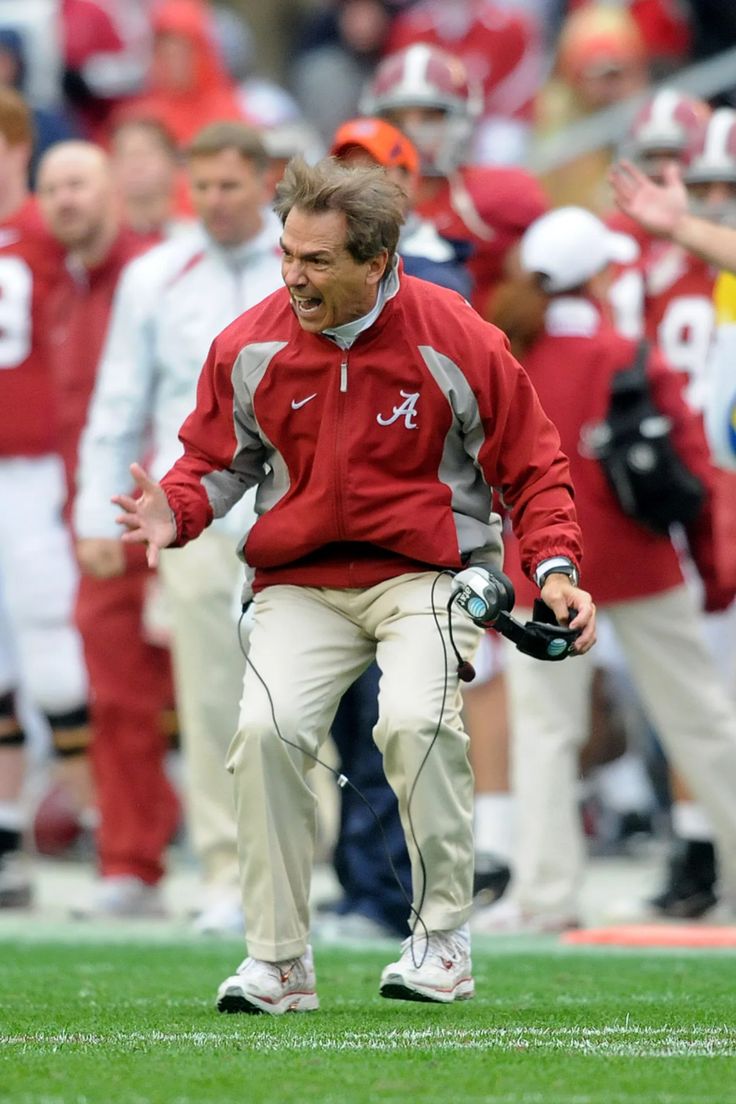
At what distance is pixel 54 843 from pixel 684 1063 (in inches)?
214

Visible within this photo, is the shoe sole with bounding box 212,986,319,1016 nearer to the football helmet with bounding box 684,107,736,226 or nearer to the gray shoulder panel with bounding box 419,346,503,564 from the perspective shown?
the gray shoulder panel with bounding box 419,346,503,564

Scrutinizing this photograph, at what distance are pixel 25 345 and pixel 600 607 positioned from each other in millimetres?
2383

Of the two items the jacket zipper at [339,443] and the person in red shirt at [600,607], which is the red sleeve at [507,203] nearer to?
the person in red shirt at [600,607]

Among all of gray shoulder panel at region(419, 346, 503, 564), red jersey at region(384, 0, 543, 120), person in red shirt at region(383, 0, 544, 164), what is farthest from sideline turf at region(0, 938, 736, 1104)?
red jersey at region(384, 0, 543, 120)

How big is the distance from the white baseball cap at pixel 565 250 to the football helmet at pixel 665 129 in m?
1.73

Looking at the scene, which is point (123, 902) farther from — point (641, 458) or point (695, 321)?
point (695, 321)

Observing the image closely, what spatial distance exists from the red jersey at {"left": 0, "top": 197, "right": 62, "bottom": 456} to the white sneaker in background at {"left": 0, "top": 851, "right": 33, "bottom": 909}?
57.4 inches

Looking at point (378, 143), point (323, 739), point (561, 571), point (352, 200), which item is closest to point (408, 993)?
point (323, 739)

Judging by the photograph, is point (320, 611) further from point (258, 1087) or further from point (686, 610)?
point (686, 610)

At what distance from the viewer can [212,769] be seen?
8.17 metres

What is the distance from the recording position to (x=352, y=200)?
18.2 feet

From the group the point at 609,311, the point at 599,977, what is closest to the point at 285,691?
the point at 599,977

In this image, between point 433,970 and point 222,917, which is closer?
point 433,970

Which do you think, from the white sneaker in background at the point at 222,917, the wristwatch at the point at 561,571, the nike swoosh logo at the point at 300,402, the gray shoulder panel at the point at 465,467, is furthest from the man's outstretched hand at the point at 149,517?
the white sneaker in background at the point at 222,917
